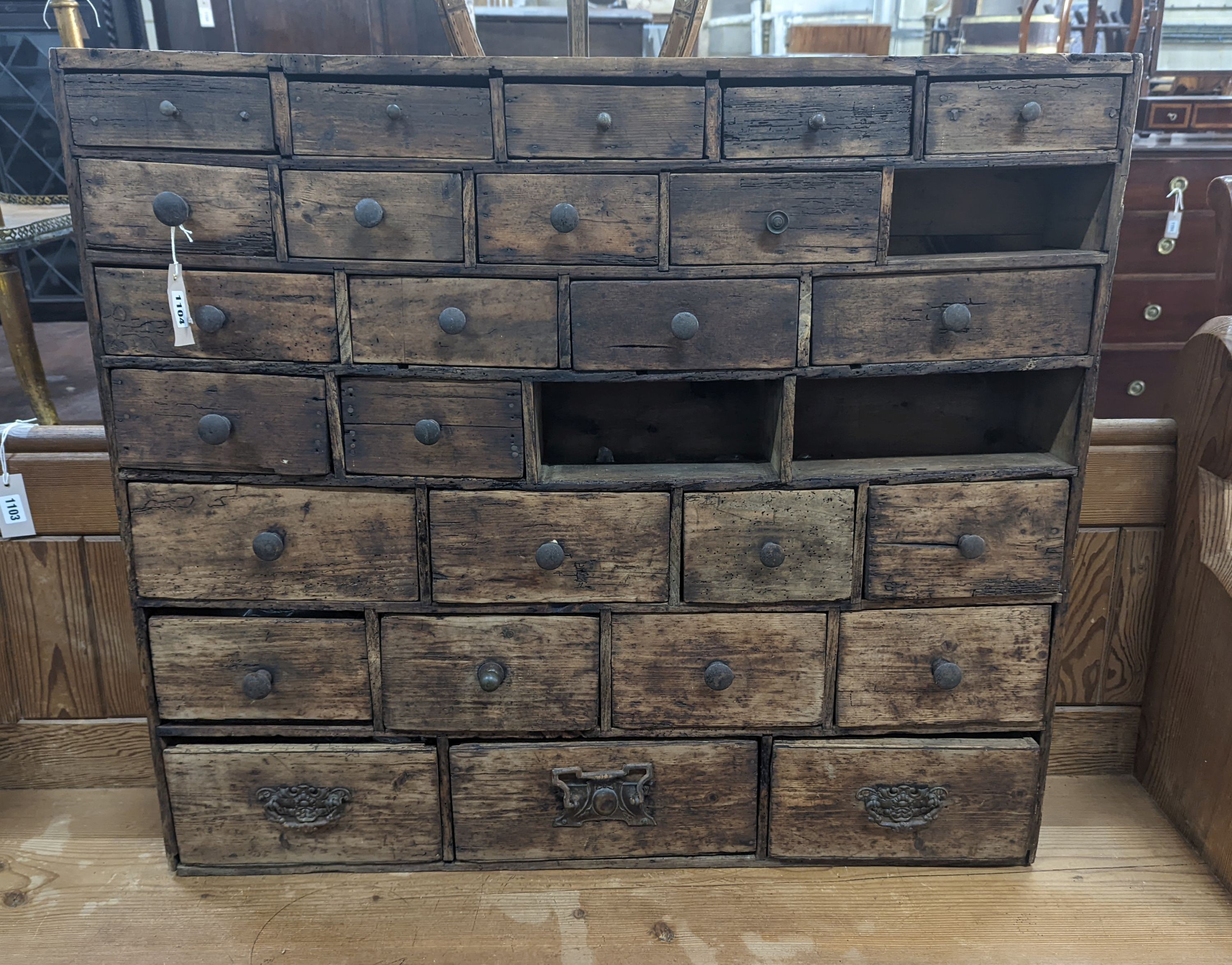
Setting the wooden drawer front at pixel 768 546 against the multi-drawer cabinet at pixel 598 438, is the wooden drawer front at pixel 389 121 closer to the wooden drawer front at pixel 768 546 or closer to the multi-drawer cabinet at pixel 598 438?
the multi-drawer cabinet at pixel 598 438

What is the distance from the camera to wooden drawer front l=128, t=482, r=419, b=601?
5.11 feet

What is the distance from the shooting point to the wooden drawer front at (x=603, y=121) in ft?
4.57

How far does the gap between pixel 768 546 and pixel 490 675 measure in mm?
562

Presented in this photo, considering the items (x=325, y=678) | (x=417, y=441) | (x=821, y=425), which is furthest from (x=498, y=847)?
(x=821, y=425)

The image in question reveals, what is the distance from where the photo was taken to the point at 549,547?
1.54 meters

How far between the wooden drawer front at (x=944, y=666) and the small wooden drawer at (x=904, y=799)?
0.06 meters

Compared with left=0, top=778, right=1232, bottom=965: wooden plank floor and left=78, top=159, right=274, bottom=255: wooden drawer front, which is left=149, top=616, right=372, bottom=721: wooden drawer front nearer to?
left=0, top=778, right=1232, bottom=965: wooden plank floor

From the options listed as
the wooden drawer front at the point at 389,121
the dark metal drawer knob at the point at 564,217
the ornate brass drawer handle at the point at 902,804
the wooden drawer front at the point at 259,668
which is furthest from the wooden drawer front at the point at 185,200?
the ornate brass drawer handle at the point at 902,804

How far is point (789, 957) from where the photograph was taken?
1.57 meters

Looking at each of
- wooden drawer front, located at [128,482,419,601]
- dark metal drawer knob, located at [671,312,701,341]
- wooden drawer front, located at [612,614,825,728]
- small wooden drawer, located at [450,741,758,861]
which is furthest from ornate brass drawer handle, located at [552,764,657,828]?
dark metal drawer knob, located at [671,312,701,341]

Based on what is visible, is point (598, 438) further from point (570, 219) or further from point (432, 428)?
point (570, 219)

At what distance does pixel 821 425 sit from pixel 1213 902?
1.19 metres

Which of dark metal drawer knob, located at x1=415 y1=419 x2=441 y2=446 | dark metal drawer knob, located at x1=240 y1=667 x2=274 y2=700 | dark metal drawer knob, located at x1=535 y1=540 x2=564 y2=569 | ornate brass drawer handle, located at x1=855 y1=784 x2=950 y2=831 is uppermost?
dark metal drawer knob, located at x1=415 y1=419 x2=441 y2=446

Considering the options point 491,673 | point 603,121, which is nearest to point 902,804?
point 491,673
